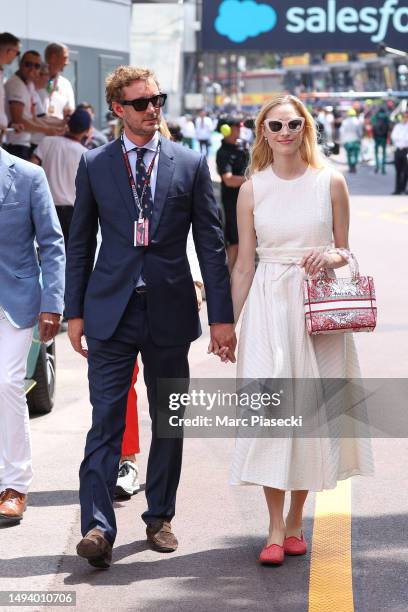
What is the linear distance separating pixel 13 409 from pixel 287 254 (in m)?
1.53

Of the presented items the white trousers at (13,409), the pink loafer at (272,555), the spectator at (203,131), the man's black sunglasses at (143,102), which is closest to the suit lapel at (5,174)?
the white trousers at (13,409)

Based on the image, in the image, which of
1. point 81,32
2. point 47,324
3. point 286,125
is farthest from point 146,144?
point 81,32

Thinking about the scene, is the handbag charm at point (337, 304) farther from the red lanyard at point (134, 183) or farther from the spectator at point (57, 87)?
the spectator at point (57, 87)

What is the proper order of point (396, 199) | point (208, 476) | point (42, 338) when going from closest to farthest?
point (42, 338) < point (208, 476) < point (396, 199)

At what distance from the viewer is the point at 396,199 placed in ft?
101

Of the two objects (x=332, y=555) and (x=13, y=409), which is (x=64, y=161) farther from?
(x=332, y=555)

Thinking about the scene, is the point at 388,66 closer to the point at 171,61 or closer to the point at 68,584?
the point at 171,61

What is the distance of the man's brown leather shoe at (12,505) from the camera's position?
238 inches

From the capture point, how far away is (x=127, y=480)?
6.55 meters

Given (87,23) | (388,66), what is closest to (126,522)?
(87,23)

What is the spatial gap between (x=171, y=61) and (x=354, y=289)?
40224 millimetres

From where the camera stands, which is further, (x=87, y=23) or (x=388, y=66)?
(x=388, y=66)

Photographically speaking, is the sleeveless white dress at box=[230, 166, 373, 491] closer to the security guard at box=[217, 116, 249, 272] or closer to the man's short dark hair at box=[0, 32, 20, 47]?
the man's short dark hair at box=[0, 32, 20, 47]

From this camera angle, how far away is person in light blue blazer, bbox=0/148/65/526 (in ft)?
20.1
